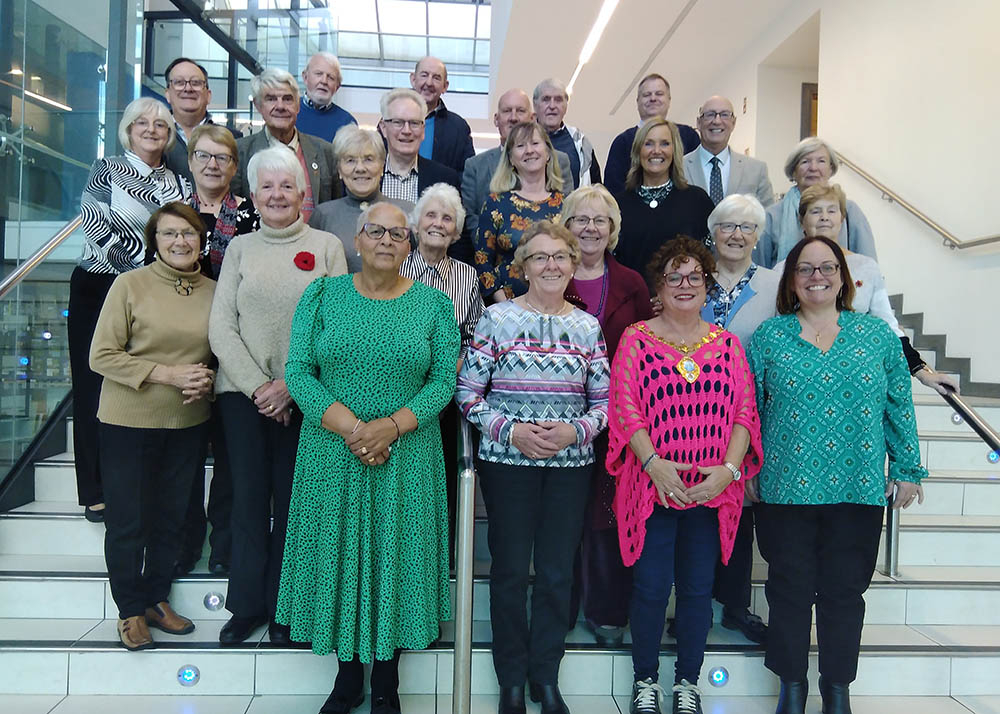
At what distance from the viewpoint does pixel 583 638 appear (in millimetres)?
2711

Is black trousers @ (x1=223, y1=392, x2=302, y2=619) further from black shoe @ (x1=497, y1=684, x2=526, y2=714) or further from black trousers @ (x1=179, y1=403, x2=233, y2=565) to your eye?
black shoe @ (x1=497, y1=684, x2=526, y2=714)

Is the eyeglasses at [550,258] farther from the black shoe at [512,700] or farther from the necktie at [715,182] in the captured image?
the necktie at [715,182]

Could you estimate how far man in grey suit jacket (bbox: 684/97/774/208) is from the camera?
12.3ft

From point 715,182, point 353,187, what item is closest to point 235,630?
point 353,187

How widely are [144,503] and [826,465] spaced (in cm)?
222

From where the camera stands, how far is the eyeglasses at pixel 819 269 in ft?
8.01

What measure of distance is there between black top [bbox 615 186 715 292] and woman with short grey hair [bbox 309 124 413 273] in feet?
3.27

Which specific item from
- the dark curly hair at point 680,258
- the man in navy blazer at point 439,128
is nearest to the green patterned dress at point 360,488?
the dark curly hair at point 680,258

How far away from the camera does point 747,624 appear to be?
279 cm

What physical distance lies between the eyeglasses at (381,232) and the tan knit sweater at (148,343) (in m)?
0.71

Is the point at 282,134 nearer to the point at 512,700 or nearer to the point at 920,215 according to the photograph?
the point at 512,700

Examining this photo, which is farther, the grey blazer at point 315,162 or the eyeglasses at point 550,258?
the grey blazer at point 315,162

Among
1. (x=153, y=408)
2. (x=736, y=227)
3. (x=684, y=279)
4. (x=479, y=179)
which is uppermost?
(x=479, y=179)

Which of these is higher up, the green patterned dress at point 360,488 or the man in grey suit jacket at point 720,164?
the man in grey suit jacket at point 720,164
